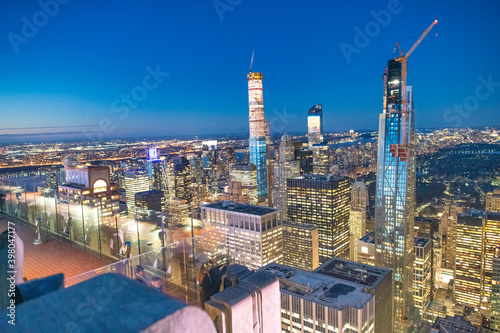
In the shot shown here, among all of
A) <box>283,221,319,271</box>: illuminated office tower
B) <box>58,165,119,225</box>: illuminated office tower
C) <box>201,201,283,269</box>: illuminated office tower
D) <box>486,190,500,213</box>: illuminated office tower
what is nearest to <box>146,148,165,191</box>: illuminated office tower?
<box>283,221,319,271</box>: illuminated office tower

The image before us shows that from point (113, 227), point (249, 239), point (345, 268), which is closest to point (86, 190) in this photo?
point (113, 227)

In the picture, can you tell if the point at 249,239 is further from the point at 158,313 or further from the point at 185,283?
the point at 158,313

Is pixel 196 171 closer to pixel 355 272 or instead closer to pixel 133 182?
pixel 133 182

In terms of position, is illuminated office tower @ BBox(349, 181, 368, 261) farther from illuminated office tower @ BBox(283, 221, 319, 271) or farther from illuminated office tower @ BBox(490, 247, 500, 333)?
illuminated office tower @ BBox(490, 247, 500, 333)

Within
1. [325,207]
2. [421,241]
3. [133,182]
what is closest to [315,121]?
[325,207]

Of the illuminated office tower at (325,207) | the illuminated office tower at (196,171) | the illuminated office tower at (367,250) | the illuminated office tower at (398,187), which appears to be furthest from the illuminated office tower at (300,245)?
the illuminated office tower at (196,171)

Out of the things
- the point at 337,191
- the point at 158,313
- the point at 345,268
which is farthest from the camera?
the point at 337,191
